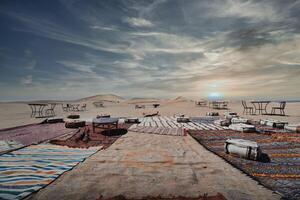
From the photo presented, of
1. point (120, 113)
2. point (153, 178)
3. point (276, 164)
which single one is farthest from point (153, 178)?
point (120, 113)

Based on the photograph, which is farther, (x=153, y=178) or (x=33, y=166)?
(x=33, y=166)

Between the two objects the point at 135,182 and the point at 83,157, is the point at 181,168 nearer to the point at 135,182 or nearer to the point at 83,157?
Answer: the point at 135,182

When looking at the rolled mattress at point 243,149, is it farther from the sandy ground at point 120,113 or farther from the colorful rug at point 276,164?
the sandy ground at point 120,113

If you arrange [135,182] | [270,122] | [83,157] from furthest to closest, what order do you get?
[270,122]
[83,157]
[135,182]

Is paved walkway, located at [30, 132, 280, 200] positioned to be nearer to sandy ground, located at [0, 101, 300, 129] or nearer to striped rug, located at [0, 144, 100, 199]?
striped rug, located at [0, 144, 100, 199]

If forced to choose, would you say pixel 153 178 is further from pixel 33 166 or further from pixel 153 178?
pixel 33 166

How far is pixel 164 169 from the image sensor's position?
4.06 meters

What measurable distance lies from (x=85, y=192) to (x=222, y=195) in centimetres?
225

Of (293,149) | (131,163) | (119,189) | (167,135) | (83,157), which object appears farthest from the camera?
(167,135)

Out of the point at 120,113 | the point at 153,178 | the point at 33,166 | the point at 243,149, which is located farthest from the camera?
the point at 120,113

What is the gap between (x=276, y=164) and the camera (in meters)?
4.30

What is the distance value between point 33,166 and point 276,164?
5.73 meters

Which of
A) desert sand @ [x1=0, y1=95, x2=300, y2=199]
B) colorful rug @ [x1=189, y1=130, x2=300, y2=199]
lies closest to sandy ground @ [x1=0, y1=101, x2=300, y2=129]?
colorful rug @ [x1=189, y1=130, x2=300, y2=199]

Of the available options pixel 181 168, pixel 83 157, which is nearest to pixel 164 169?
pixel 181 168
